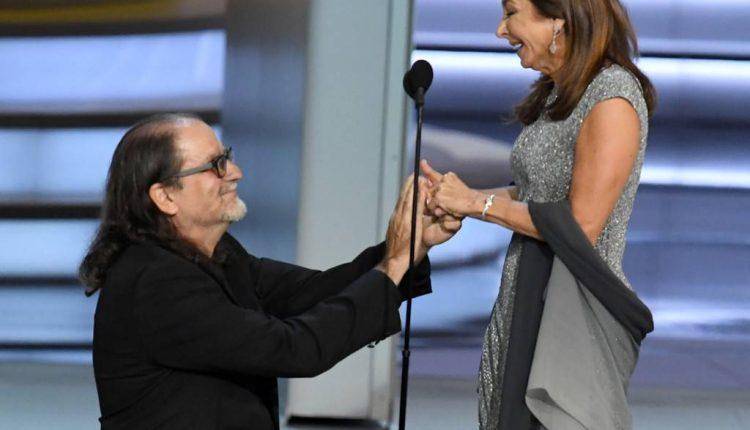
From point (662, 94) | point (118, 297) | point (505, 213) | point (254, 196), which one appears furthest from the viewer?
point (662, 94)

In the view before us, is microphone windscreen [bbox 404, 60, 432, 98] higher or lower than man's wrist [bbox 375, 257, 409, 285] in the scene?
higher

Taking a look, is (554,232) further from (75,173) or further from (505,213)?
(75,173)

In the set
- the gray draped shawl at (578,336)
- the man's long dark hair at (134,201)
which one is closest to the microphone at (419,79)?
the gray draped shawl at (578,336)

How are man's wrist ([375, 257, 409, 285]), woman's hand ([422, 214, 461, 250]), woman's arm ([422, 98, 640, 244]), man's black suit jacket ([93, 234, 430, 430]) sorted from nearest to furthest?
man's black suit jacket ([93, 234, 430, 430]) → woman's arm ([422, 98, 640, 244]) → man's wrist ([375, 257, 409, 285]) → woman's hand ([422, 214, 461, 250])

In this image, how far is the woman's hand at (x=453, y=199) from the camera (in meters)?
2.38

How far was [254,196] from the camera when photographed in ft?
15.7

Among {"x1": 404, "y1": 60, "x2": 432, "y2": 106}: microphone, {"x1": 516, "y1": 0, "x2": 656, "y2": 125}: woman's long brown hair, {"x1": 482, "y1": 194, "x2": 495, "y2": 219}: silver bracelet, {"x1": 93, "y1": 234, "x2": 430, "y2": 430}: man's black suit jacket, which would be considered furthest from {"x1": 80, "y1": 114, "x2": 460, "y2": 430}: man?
{"x1": 516, "y1": 0, "x2": 656, "y2": 125}: woman's long brown hair

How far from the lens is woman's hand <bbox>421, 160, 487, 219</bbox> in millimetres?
2383

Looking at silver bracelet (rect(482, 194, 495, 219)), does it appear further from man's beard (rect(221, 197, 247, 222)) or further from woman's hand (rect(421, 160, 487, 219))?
man's beard (rect(221, 197, 247, 222))

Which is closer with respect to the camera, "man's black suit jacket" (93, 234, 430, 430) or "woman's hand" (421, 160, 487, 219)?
"man's black suit jacket" (93, 234, 430, 430)

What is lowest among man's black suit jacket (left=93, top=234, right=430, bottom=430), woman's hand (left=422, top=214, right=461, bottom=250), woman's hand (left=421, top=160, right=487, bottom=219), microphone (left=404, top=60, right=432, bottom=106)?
man's black suit jacket (left=93, top=234, right=430, bottom=430)

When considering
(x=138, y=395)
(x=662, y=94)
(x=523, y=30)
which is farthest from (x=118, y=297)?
(x=662, y=94)

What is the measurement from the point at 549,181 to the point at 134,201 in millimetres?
776

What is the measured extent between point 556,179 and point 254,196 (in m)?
2.55
